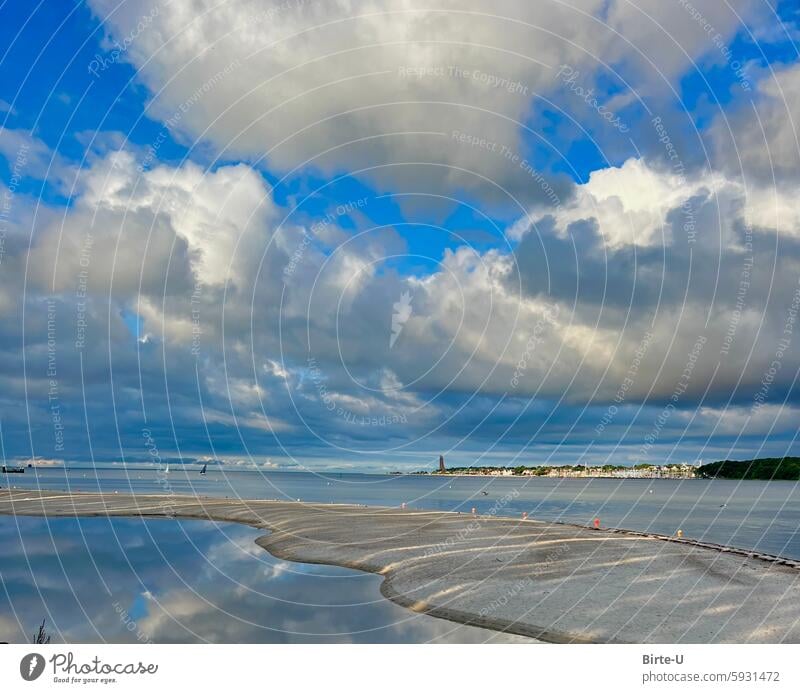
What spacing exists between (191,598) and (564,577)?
710 inches

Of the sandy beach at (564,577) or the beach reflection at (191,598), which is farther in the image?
the beach reflection at (191,598)

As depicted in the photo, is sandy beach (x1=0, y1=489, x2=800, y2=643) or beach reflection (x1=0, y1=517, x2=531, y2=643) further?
beach reflection (x1=0, y1=517, x2=531, y2=643)

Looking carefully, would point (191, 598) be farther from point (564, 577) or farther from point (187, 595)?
point (564, 577)

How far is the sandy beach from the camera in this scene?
23.5 m

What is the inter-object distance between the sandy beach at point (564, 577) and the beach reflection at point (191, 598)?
2.01 metres

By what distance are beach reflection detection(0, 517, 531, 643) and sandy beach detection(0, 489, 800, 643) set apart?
6.60 ft

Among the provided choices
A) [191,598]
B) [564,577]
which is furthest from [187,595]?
[564,577]

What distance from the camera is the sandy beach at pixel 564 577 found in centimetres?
2350

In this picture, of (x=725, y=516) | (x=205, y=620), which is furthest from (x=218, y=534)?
(x=725, y=516)

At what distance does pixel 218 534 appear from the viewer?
2156 inches

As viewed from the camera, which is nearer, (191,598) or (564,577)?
(191,598)

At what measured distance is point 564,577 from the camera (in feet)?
105
